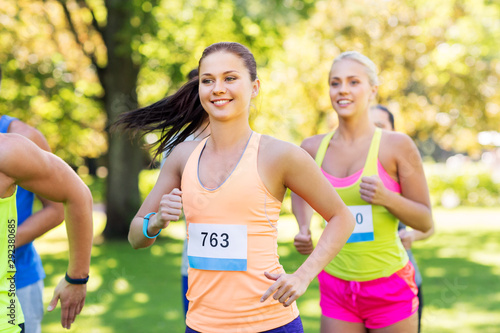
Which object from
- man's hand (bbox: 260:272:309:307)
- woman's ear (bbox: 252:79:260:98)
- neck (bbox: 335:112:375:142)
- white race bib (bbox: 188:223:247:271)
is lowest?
man's hand (bbox: 260:272:309:307)

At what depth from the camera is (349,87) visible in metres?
3.14

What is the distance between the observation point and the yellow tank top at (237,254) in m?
2.06

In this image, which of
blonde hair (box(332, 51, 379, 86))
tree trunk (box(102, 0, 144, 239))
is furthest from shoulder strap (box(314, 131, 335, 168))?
tree trunk (box(102, 0, 144, 239))

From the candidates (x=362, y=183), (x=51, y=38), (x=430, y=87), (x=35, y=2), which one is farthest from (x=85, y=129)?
(x=362, y=183)

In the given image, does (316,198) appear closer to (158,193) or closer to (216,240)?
(216,240)

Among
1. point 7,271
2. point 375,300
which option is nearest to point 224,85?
point 7,271

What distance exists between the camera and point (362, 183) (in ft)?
9.21

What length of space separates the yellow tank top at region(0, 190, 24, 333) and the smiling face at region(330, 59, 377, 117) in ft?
5.85

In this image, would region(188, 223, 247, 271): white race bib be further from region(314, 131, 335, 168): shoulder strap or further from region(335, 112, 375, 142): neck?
region(335, 112, 375, 142): neck

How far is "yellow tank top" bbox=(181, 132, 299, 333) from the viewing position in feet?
6.75

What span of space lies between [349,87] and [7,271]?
6.29 ft

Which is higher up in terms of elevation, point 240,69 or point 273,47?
point 273,47

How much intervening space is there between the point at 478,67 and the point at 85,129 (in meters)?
11.9

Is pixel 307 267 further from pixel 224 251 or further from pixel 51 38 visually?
pixel 51 38
